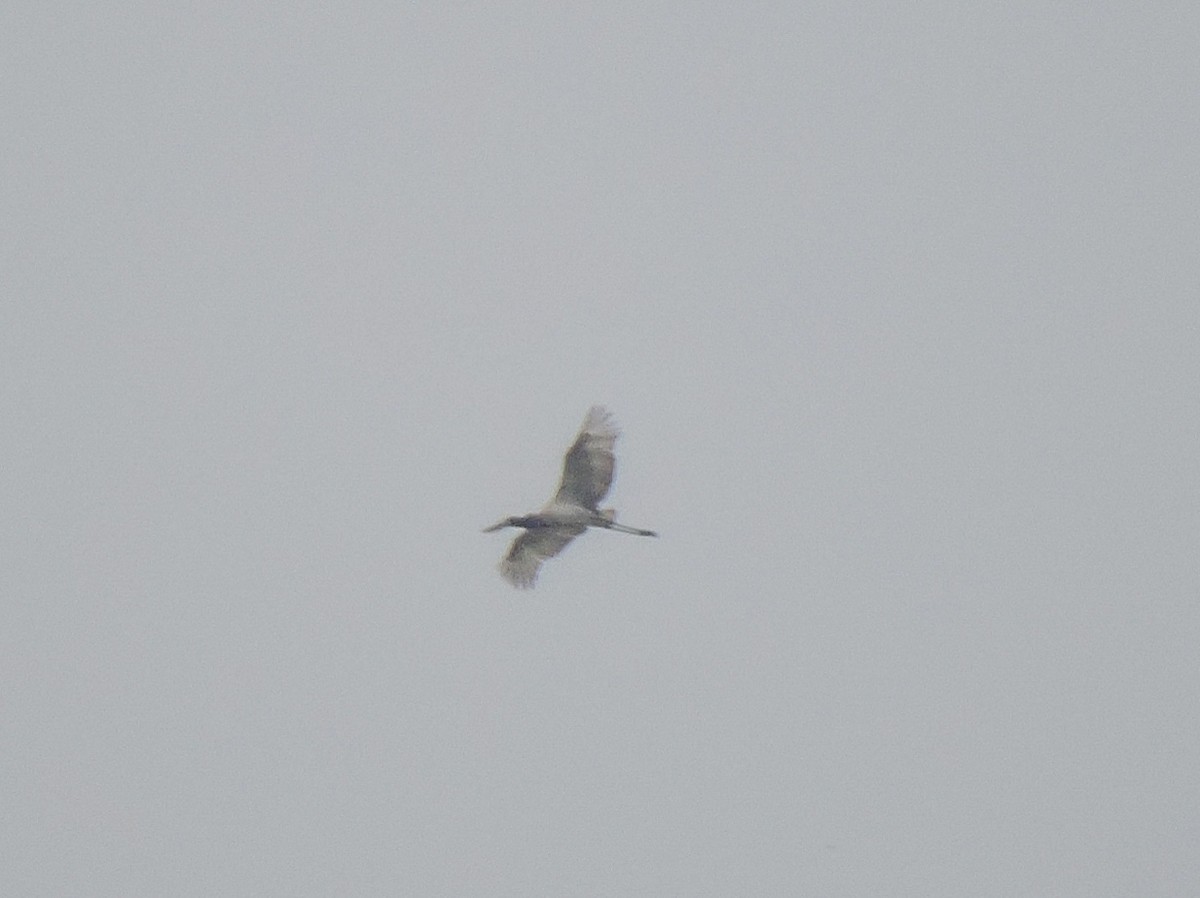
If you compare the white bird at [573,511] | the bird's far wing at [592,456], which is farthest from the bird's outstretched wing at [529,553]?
the bird's far wing at [592,456]

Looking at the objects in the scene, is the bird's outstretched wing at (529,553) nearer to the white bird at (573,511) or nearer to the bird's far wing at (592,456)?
the white bird at (573,511)

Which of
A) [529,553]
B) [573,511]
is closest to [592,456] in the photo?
[573,511]

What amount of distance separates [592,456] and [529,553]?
2.51 metres

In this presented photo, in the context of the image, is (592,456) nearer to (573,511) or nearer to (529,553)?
(573,511)

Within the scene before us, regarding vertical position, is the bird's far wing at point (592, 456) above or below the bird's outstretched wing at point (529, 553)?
above

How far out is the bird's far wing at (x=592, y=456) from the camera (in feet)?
104

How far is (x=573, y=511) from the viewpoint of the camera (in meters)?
32.5

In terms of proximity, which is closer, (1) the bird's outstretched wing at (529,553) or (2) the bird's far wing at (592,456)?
(2) the bird's far wing at (592,456)

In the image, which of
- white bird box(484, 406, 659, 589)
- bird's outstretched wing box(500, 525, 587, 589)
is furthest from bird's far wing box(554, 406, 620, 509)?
bird's outstretched wing box(500, 525, 587, 589)

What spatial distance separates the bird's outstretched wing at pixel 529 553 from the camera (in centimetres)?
3338

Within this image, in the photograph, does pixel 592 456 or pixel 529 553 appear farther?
pixel 529 553

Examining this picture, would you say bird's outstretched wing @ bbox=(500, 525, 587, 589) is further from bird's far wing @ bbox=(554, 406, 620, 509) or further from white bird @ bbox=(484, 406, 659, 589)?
bird's far wing @ bbox=(554, 406, 620, 509)

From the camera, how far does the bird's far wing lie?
104 ft

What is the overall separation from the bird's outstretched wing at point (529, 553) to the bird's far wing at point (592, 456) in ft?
4.56
